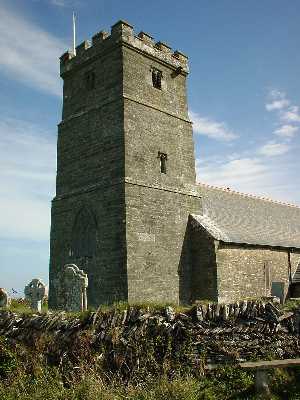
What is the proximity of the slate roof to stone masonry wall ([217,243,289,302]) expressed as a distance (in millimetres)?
422

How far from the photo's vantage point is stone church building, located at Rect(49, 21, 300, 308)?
633 inches

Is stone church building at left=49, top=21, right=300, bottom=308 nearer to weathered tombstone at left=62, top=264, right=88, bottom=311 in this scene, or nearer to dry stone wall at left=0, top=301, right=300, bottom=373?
weathered tombstone at left=62, top=264, right=88, bottom=311

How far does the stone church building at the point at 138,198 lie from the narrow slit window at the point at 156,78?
45mm

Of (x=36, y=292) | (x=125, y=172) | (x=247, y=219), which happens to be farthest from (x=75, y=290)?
(x=247, y=219)

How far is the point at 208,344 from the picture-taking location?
798cm

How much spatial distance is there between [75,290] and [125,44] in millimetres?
10437

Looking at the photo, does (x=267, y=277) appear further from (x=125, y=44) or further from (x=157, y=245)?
(x=125, y=44)

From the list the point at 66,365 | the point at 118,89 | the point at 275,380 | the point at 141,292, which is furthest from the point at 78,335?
the point at 118,89

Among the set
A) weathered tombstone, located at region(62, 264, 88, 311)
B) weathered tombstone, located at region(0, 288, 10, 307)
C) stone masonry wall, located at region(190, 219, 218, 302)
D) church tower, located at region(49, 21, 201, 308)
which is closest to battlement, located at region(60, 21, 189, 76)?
church tower, located at region(49, 21, 201, 308)

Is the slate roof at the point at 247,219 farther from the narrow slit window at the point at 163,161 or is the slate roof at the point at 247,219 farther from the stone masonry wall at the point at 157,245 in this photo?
the narrow slit window at the point at 163,161

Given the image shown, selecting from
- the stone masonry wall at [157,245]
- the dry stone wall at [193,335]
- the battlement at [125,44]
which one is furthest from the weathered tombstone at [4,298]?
the battlement at [125,44]

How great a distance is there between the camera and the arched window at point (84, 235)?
669 inches

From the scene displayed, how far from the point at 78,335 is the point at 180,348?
2.12m

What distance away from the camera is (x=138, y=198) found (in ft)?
53.8
